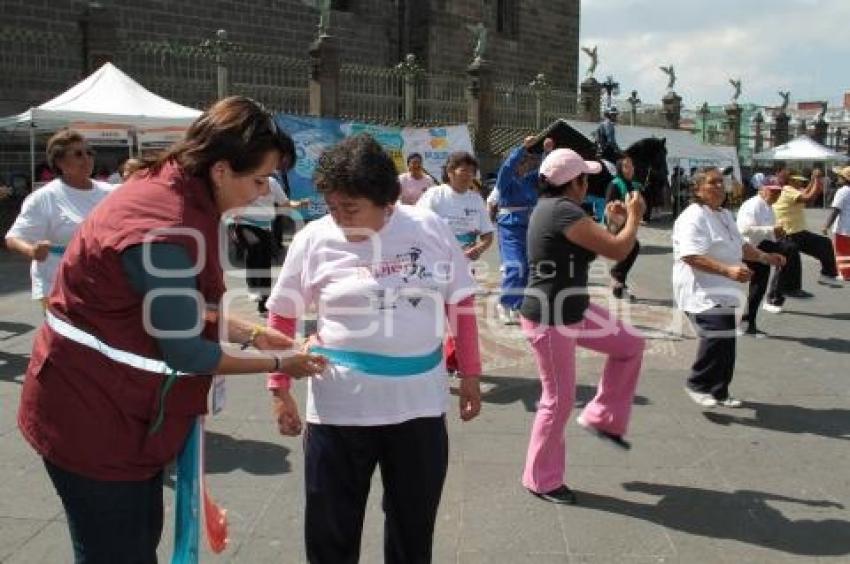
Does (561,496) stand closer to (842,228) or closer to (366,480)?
(366,480)

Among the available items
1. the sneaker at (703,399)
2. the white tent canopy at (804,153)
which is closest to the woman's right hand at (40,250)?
the sneaker at (703,399)

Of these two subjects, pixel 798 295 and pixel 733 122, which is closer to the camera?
pixel 798 295

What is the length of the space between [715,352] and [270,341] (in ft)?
12.6

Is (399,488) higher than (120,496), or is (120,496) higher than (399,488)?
(120,496)

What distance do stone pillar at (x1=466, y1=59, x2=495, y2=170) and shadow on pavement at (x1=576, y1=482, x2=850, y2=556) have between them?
19.3m

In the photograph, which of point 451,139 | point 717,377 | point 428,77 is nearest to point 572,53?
point 428,77

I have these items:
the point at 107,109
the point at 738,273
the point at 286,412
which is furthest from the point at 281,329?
the point at 107,109

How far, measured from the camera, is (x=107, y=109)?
11.9 metres

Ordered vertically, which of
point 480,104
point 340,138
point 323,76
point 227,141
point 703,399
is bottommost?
point 703,399

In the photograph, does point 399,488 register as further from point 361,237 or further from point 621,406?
point 621,406

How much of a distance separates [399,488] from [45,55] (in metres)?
16.7

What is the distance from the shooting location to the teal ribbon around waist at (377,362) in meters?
2.85

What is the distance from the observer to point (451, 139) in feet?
61.3

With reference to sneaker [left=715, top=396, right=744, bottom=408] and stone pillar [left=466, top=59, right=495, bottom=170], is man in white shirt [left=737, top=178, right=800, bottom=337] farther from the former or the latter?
stone pillar [left=466, top=59, right=495, bottom=170]
